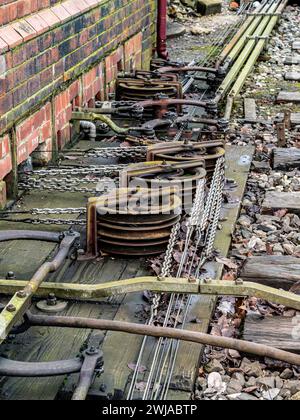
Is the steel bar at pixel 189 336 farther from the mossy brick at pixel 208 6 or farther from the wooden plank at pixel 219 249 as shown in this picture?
the mossy brick at pixel 208 6

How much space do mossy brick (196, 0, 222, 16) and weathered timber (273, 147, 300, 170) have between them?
12685mm

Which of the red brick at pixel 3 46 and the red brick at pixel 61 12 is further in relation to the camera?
the red brick at pixel 61 12

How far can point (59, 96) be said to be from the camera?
871cm

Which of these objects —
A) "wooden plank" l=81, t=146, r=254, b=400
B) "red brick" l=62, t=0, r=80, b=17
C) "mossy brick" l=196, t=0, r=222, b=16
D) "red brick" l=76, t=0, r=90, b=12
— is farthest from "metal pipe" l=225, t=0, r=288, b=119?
"wooden plank" l=81, t=146, r=254, b=400

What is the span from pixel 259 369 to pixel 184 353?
1.56 ft

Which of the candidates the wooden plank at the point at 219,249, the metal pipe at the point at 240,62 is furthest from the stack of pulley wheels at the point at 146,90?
the wooden plank at the point at 219,249

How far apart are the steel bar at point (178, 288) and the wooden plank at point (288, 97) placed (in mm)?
7796

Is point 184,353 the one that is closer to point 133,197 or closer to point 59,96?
point 133,197

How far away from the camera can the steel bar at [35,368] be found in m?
4.40

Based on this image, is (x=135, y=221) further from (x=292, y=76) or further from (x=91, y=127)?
(x=292, y=76)

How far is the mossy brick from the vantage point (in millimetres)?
21672

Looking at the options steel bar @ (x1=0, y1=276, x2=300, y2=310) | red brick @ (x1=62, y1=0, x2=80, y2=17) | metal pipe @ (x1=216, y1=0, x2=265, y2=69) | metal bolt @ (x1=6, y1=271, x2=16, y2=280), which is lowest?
metal pipe @ (x1=216, y1=0, x2=265, y2=69)

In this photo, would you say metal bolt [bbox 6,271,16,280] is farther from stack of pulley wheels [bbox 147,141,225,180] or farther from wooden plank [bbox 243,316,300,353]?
stack of pulley wheels [bbox 147,141,225,180]
